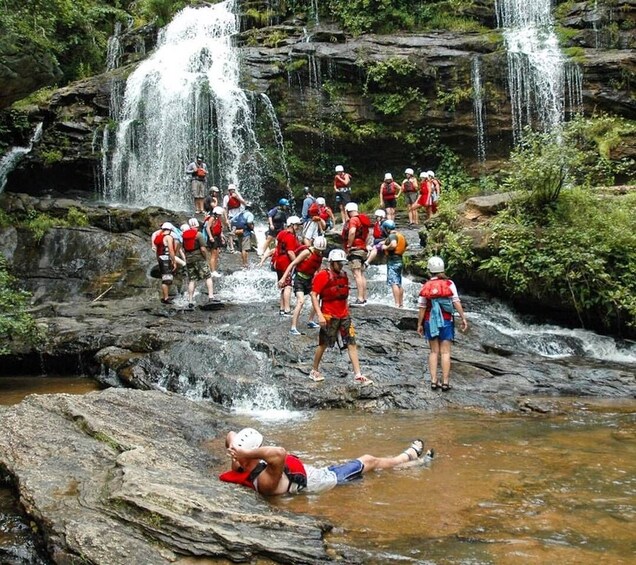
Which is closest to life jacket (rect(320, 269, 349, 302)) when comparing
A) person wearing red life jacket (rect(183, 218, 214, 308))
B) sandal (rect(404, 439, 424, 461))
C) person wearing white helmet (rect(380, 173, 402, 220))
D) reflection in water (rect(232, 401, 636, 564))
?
reflection in water (rect(232, 401, 636, 564))

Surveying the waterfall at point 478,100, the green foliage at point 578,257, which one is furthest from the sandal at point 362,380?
the waterfall at point 478,100

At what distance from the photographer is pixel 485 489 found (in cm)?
541

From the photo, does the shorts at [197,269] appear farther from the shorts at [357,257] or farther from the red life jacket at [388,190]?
the red life jacket at [388,190]

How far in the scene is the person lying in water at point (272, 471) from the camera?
516cm

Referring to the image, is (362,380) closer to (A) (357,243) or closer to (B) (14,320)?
(A) (357,243)

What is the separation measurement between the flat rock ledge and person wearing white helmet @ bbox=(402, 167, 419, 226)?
1427 centimetres

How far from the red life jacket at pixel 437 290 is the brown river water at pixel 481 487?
1751mm

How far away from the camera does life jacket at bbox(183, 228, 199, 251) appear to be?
1398cm

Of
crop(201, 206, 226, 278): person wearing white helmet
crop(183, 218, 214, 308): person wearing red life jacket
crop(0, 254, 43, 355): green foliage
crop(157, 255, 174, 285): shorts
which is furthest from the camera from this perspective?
crop(201, 206, 226, 278): person wearing white helmet

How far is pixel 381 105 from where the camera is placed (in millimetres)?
24219

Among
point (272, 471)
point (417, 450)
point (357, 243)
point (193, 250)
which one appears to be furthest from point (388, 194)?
point (272, 471)

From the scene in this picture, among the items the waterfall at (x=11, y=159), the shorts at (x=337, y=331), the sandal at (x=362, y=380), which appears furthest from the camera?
→ the waterfall at (x=11, y=159)

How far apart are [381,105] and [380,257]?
388 inches

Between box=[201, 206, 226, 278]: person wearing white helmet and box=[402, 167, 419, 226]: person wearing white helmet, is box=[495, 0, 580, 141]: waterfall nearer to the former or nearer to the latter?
box=[402, 167, 419, 226]: person wearing white helmet
